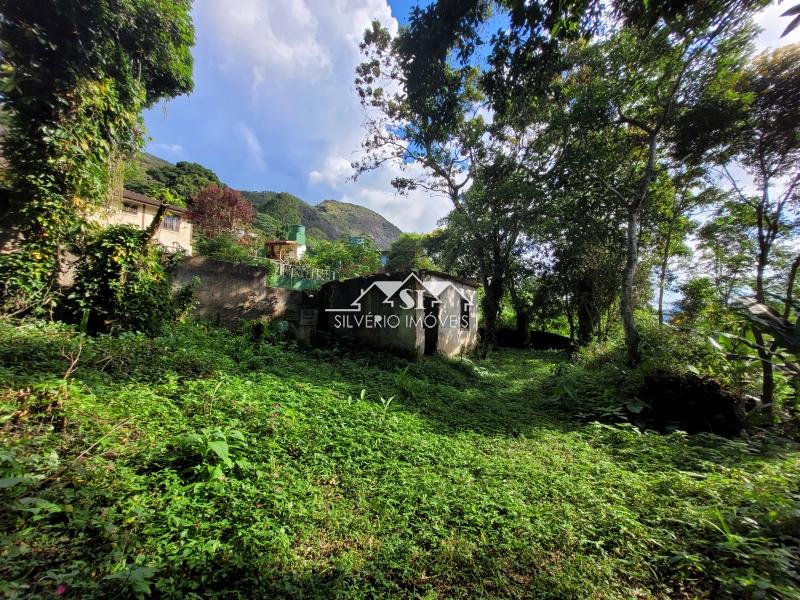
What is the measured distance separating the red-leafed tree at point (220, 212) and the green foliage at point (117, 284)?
16.2m

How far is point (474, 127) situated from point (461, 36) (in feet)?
29.3

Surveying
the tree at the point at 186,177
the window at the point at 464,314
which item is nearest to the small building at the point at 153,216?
the tree at the point at 186,177

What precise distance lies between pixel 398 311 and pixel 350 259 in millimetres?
7393

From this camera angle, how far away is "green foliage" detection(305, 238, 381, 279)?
1348 centimetres

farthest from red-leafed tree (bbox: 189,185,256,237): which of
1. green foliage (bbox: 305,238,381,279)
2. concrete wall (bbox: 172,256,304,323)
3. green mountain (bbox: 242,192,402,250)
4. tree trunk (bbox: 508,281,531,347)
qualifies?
tree trunk (bbox: 508,281,531,347)

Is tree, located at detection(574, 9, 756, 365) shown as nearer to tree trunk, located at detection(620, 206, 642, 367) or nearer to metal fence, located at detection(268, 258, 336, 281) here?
tree trunk, located at detection(620, 206, 642, 367)

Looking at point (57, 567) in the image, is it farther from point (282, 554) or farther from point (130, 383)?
point (130, 383)

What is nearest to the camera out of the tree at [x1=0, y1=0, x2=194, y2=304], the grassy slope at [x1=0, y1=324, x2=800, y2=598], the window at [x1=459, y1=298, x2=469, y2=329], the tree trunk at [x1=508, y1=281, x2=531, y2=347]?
the grassy slope at [x1=0, y1=324, x2=800, y2=598]

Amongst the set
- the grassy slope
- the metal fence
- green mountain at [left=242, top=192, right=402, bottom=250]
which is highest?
green mountain at [left=242, top=192, right=402, bottom=250]

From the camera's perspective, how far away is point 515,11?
3.00 meters

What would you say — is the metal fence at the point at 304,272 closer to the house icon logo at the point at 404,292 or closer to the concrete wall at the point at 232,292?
the concrete wall at the point at 232,292

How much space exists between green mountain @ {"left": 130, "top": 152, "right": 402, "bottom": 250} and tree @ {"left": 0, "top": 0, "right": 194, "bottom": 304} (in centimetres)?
137

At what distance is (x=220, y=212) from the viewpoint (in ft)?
68.6

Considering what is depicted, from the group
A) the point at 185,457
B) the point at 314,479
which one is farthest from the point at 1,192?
the point at 314,479
